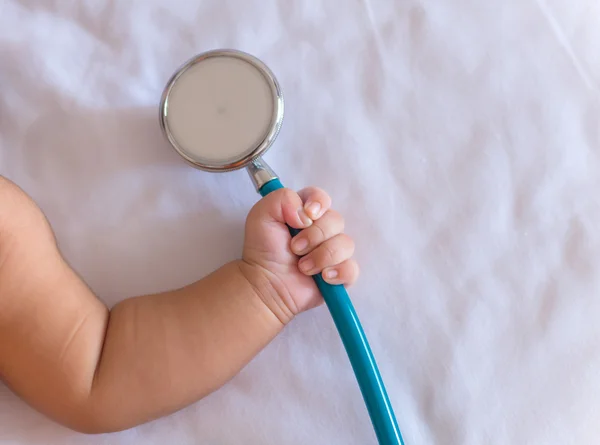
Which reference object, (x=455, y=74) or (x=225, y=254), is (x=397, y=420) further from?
(x=455, y=74)

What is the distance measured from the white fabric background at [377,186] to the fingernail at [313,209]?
67mm

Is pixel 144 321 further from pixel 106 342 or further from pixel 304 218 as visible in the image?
pixel 304 218

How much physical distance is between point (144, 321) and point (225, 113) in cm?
24

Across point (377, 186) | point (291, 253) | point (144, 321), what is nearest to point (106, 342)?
point (144, 321)

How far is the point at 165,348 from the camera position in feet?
2.25

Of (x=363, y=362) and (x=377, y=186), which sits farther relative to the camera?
(x=377, y=186)

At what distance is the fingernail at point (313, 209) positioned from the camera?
2.31ft

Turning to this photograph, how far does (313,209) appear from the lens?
70 cm

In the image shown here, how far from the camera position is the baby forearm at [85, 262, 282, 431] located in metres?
0.68

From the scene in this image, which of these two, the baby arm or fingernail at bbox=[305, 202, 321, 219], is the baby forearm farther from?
fingernail at bbox=[305, 202, 321, 219]

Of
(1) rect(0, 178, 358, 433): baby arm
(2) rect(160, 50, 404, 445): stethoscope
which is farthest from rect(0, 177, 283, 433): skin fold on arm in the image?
(2) rect(160, 50, 404, 445): stethoscope

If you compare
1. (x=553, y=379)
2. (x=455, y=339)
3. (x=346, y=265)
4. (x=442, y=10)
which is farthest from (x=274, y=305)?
(x=442, y=10)

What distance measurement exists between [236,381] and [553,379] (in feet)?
1.13

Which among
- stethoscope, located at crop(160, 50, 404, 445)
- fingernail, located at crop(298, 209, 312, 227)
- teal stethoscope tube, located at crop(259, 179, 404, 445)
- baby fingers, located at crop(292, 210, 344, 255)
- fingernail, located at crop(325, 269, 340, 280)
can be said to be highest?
stethoscope, located at crop(160, 50, 404, 445)
